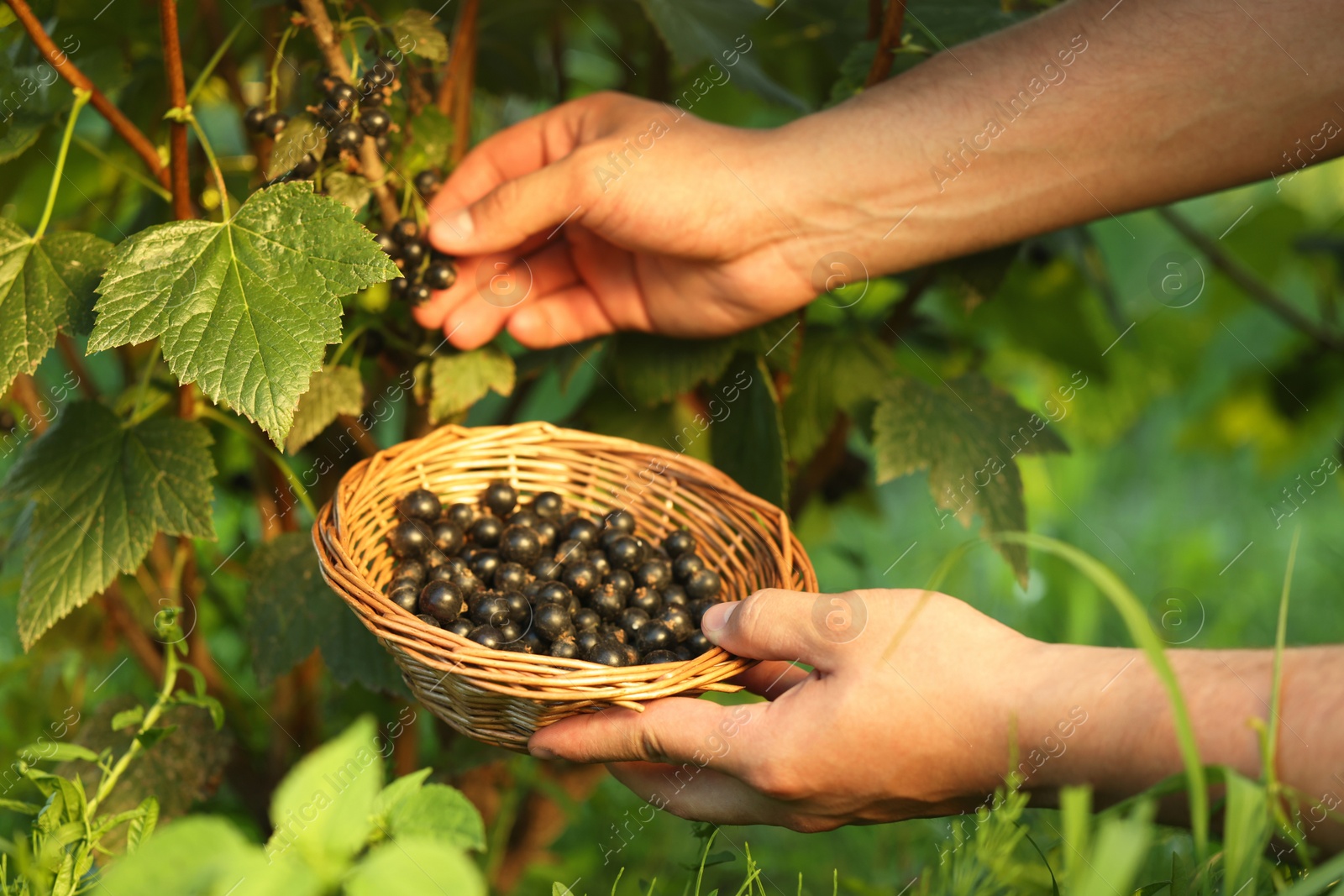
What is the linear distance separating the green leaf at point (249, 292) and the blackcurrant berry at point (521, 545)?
1.29 feet

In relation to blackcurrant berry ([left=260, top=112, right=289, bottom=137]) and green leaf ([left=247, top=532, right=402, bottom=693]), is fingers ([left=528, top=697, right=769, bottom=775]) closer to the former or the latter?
green leaf ([left=247, top=532, right=402, bottom=693])

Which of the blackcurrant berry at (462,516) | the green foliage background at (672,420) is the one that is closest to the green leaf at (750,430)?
the green foliage background at (672,420)

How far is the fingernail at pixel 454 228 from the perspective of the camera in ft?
3.79

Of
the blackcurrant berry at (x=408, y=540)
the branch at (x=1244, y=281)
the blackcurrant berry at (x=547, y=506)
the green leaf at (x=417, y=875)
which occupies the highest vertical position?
the green leaf at (x=417, y=875)

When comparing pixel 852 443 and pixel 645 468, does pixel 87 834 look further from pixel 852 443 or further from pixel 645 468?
pixel 852 443

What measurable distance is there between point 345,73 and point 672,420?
2.17 feet

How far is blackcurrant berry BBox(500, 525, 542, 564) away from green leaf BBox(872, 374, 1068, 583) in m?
0.42

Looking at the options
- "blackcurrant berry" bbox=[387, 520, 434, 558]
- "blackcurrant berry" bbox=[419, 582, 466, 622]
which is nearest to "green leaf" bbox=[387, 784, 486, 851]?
"blackcurrant berry" bbox=[419, 582, 466, 622]

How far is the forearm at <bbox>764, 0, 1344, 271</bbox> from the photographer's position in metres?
1.12

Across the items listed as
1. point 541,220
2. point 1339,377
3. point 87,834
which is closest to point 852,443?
point 1339,377

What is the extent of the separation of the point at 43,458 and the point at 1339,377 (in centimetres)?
223

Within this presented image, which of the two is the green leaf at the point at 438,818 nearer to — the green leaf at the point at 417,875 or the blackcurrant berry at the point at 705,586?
the green leaf at the point at 417,875

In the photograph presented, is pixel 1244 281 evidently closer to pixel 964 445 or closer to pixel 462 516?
pixel 964 445

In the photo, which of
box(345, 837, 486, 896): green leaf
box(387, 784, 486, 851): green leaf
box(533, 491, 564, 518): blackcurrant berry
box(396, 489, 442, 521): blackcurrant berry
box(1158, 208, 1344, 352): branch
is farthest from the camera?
box(1158, 208, 1344, 352): branch
